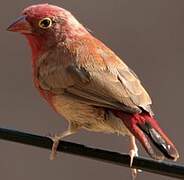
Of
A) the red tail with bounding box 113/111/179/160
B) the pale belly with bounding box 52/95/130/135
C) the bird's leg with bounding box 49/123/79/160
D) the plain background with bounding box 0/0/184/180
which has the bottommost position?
the plain background with bounding box 0/0/184/180

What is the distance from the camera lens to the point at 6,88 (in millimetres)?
9383

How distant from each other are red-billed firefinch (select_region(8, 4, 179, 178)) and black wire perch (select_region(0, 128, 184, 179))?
1.29 feet

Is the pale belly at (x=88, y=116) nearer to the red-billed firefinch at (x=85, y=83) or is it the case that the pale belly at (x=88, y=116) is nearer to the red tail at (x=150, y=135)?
the red-billed firefinch at (x=85, y=83)

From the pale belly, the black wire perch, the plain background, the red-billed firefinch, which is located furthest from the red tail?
the plain background

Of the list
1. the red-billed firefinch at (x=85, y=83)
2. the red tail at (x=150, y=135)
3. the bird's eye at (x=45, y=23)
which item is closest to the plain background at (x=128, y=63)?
the red-billed firefinch at (x=85, y=83)

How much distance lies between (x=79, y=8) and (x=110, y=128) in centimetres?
350

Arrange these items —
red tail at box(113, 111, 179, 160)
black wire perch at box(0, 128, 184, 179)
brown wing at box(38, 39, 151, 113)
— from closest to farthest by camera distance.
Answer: black wire perch at box(0, 128, 184, 179) < red tail at box(113, 111, 179, 160) < brown wing at box(38, 39, 151, 113)

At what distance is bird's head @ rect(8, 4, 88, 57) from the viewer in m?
6.62

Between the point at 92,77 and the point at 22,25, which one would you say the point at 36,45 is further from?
the point at 92,77

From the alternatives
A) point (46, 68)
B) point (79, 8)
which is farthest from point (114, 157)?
point (79, 8)

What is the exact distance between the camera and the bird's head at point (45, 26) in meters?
6.62

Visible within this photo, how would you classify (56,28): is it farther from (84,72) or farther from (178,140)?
(178,140)

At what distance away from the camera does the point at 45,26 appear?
6.75 m

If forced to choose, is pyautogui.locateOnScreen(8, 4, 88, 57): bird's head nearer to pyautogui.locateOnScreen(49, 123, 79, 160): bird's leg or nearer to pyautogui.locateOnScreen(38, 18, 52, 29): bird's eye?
pyautogui.locateOnScreen(38, 18, 52, 29): bird's eye
